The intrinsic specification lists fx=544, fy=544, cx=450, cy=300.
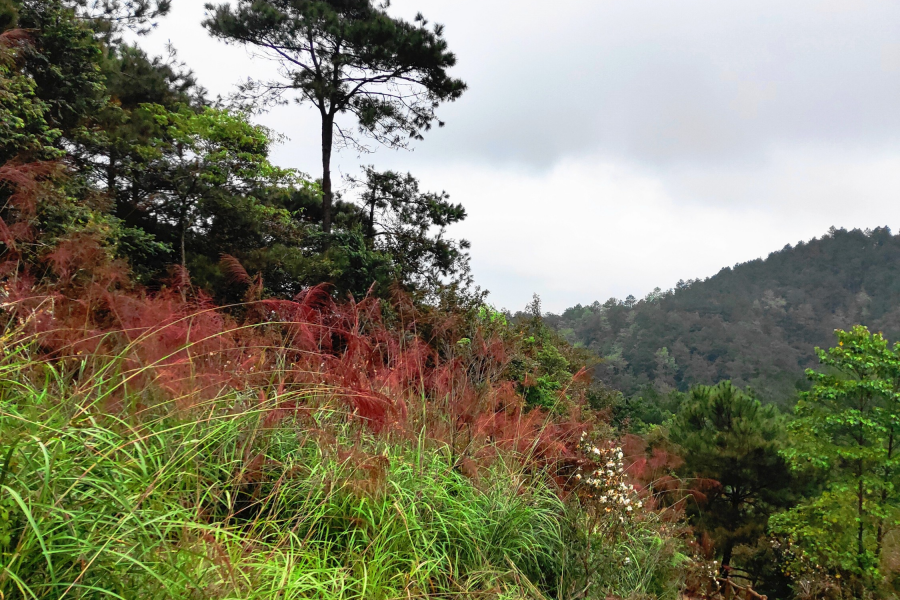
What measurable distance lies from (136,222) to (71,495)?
34.2 feet

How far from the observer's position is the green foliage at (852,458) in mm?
14406

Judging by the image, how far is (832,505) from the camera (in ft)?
48.9

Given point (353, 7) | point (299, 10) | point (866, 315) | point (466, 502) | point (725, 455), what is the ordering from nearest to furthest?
point (466, 502)
point (299, 10)
point (353, 7)
point (725, 455)
point (866, 315)

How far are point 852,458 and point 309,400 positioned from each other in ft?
58.9

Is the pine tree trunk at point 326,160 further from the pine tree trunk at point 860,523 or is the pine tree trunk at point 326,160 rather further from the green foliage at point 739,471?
the pine tree trunk at point 860,523

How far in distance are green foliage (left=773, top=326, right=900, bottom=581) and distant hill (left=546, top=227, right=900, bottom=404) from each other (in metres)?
30.6

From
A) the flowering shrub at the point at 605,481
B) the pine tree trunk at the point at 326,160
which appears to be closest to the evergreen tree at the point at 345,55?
the pine tree trunk at the point at 326,160

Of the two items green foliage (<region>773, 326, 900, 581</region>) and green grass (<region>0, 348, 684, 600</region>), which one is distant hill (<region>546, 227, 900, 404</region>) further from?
green grass (<region>0, 348, 684, 600</region>)

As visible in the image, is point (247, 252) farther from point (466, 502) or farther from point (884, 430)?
point (884, 430)

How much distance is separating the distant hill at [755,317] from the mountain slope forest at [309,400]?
31727 millimetres

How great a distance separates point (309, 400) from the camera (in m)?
2.88

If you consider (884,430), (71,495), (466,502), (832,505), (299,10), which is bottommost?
(832,505)

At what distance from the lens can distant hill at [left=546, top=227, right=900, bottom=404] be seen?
205ft

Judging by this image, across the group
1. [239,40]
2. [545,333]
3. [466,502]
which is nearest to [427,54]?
[239,40]
